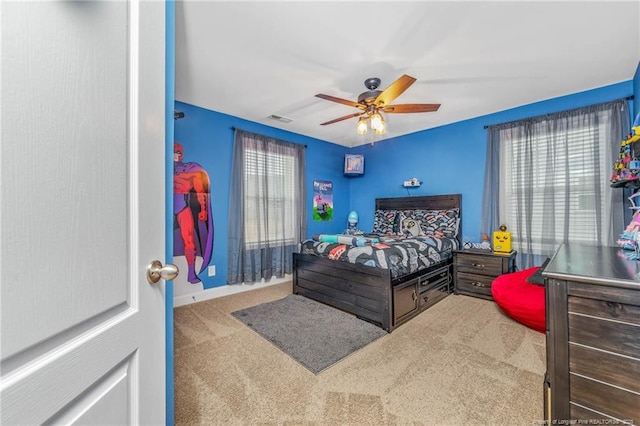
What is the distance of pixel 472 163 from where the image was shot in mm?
3846

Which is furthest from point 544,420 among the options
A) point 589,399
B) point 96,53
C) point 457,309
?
point 96,53

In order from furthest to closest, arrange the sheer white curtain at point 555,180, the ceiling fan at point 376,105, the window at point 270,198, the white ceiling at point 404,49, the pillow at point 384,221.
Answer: the pillow at point 384,221 → the window at point 270,198 → the sheer white curtain at point 555,180 → the ceiling fan at point 376,105 → the white ceiling at point 404,49

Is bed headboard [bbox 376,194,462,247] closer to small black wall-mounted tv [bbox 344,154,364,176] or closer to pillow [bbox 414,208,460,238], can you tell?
pillow [bbox 414,208,460,238]

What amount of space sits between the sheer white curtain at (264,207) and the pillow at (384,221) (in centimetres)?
130

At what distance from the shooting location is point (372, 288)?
8.55 ft

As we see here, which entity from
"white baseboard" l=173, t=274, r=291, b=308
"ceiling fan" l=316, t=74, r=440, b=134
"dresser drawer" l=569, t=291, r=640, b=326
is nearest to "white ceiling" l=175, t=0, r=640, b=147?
"ceiling fan" l=316, t=74, r=440, b=134

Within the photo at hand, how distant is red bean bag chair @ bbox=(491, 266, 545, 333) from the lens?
2367 millimetres

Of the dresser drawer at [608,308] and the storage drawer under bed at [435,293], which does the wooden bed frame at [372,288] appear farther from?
the dresser drawer at [608,308]

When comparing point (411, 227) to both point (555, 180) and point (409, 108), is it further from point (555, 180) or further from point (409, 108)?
point (409, 108)

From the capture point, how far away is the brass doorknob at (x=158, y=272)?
0.73 m

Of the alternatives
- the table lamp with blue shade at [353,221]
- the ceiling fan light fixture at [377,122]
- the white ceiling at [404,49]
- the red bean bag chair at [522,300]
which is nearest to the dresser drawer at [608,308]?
the red bean bag chair at [522,300]

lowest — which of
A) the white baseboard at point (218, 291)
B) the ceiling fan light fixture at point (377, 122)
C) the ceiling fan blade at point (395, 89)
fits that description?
the white baseboard at point (218, 291)

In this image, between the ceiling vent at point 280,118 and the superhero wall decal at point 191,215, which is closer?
the superhero wall decal at point 191,215

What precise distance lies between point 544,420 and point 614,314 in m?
0.84
